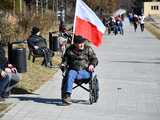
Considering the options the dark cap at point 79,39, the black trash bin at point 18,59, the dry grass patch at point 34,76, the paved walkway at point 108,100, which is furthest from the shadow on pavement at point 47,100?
the black trash bin at point 18,59

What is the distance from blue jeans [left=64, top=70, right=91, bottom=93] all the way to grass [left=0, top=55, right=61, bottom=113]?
3.74ft

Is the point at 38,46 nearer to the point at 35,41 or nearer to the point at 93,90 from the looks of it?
the point at 35,41

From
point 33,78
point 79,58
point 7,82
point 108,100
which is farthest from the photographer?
point 33,78

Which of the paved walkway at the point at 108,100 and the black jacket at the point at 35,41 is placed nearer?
the paved walkway at the point at 108,100

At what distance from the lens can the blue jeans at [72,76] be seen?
428 inches

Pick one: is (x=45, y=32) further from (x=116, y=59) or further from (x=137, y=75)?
(x=137, y=75)

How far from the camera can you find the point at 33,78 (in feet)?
48.4

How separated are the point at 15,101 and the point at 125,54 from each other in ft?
43.7

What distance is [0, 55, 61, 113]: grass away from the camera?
12805 millimetres

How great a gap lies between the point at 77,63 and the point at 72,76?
13.4 inches

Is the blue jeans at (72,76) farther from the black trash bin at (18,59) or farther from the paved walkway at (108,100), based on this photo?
the black trash bin at (18,59)

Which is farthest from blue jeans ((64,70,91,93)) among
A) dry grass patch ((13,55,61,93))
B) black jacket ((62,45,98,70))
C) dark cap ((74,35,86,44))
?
dry grass patch ((13,55,61,93))

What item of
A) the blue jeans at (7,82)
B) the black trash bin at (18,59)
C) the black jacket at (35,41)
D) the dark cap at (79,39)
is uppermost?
the dark cap at (79,39)

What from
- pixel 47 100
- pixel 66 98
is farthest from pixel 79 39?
pixel 47 100
